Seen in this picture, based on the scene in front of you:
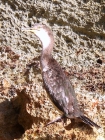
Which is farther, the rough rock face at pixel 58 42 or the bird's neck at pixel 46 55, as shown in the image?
the rough rock face at pixel 58 42

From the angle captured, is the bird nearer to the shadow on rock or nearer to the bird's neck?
the bird's neck

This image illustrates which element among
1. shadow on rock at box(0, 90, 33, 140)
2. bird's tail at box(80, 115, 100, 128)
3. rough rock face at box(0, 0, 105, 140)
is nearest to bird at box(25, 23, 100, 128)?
bird's tail at box(80, 115, 100, 128)

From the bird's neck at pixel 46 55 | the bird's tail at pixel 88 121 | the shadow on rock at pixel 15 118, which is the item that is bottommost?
the bird's tail at pixel 88 121

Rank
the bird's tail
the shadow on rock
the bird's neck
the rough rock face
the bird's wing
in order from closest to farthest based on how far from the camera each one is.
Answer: the bird's tail, the bird's wing, the bird's neck, the shadow on rock, the rough rock face

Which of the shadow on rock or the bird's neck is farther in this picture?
the shadow on rock

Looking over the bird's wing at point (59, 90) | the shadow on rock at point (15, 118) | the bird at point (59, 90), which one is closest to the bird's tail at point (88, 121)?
the bird at point (59, 90)

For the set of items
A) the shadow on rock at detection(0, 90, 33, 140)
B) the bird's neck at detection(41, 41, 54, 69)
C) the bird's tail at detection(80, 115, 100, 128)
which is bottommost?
the bird's tail at detection(80, 115, 100, 128)

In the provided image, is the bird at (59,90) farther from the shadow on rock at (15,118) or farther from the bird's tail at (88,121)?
the shadow on rock at (15,118)

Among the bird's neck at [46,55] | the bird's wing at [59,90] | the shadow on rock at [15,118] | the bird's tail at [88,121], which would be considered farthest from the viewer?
the shadow on rock at [15,118]

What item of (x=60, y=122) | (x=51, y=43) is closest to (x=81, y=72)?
(x=51, y=43)

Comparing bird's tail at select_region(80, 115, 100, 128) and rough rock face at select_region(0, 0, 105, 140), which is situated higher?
rough rock face at select_region(0, 0, 105, 140)
